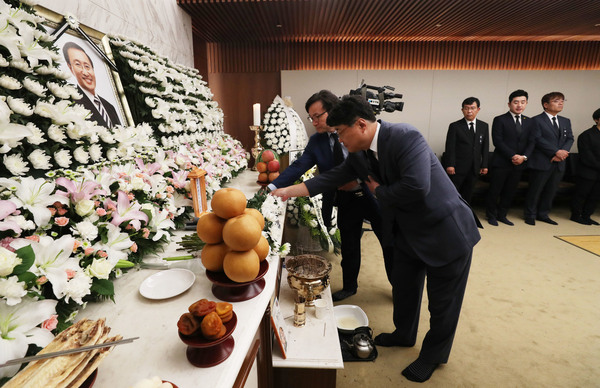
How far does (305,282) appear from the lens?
1880 mm

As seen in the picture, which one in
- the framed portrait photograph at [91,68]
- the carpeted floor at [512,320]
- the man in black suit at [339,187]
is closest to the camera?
the framed portrait photograph at [91,68]

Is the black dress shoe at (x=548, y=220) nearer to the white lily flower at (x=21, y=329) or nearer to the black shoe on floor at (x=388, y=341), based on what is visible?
the black shoe on floor at (x=388, y=341)

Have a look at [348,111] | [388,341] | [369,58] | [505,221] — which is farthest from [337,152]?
[369,58]

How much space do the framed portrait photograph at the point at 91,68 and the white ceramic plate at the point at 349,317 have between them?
2.08 m

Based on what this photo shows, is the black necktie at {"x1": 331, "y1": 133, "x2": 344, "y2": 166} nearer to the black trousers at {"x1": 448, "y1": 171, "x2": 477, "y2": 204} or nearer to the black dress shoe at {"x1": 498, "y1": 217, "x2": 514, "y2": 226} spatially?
the black trousers at {"x1": 448, "y1": 171, "x2": 477, "y2": 204}

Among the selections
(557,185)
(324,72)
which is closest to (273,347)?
(324,72)

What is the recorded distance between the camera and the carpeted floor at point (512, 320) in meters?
2.04

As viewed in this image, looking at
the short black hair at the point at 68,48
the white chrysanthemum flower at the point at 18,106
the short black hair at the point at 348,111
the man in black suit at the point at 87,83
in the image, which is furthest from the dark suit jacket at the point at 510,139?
the white chrysanthemum flower at the point at 18,106

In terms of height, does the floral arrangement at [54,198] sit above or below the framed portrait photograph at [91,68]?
below

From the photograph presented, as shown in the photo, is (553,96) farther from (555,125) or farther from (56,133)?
(56,133)

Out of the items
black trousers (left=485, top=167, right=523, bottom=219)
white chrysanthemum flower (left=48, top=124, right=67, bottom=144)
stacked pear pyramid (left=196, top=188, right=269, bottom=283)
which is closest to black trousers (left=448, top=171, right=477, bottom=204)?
black trousers (left=485, top=167, right=523, bottom=219)

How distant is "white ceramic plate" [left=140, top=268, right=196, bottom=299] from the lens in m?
1.13

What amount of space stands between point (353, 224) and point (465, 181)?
3289 mm

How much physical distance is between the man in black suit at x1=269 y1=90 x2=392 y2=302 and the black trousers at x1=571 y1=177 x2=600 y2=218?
15.1ft
